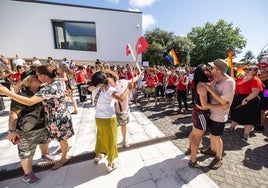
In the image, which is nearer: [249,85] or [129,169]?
[129,169]

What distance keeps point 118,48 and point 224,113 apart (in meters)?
15.2

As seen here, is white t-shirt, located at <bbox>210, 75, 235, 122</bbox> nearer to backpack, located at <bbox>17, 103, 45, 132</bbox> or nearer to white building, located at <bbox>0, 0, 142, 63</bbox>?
backpack, located at <bbox>17, 103, 45, 132</bbox>

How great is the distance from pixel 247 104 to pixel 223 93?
2128 mm

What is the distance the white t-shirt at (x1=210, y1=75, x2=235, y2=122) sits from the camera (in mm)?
2182

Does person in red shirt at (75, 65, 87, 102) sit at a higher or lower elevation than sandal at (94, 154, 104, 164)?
higher

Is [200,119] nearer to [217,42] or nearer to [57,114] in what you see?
[57,114]

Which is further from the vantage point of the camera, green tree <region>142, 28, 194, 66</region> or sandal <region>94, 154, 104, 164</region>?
green tree <region>142, 28, 194, 66</region>

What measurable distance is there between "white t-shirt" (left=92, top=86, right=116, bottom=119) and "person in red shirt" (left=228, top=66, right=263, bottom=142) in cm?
313

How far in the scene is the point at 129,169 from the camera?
2.65 meters

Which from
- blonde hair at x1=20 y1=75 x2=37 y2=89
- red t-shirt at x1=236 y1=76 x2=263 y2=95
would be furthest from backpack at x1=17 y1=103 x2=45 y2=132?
red t-shirt at x1=236 y1=76 x2=263 y2=95

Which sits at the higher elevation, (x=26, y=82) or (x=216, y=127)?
(x=26, y=82)

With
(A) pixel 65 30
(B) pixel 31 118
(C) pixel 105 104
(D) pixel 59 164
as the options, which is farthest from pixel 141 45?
(A) pixel 65 30

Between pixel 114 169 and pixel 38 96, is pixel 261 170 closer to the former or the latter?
pixel 114 169

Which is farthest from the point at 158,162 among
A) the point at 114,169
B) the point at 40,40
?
the point at 40,40
